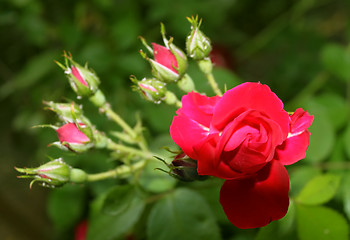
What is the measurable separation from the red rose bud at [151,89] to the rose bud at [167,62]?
2 cm

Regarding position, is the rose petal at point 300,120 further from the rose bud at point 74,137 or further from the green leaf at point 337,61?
the green leaf at point 337,61

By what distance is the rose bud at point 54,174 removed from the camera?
683mm

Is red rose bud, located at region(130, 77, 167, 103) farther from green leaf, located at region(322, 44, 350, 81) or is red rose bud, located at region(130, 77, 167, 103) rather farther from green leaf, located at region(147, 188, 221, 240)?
green leaf, located at region(322, 44, 350, 81)

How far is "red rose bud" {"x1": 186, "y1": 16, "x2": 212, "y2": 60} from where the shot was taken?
27.9 inches

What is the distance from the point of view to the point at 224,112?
0.53 meters

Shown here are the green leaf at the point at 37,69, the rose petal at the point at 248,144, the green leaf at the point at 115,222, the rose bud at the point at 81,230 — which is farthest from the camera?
the green leaf at the point at 37,69

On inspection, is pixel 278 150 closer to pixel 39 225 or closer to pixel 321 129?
pixel 321 129

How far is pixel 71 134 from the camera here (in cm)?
71

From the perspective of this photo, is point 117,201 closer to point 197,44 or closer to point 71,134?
point 71,134

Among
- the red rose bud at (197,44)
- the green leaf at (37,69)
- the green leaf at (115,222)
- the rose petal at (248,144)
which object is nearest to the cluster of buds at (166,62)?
the red rose bud at (197,44)

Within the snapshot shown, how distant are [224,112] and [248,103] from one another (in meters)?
0.04

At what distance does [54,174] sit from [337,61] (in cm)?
108

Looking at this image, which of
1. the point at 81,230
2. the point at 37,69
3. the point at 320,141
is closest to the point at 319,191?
the point at 320,141

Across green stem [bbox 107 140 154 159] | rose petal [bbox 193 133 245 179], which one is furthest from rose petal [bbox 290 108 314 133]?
green stem [bbox 107 140 154 159]
